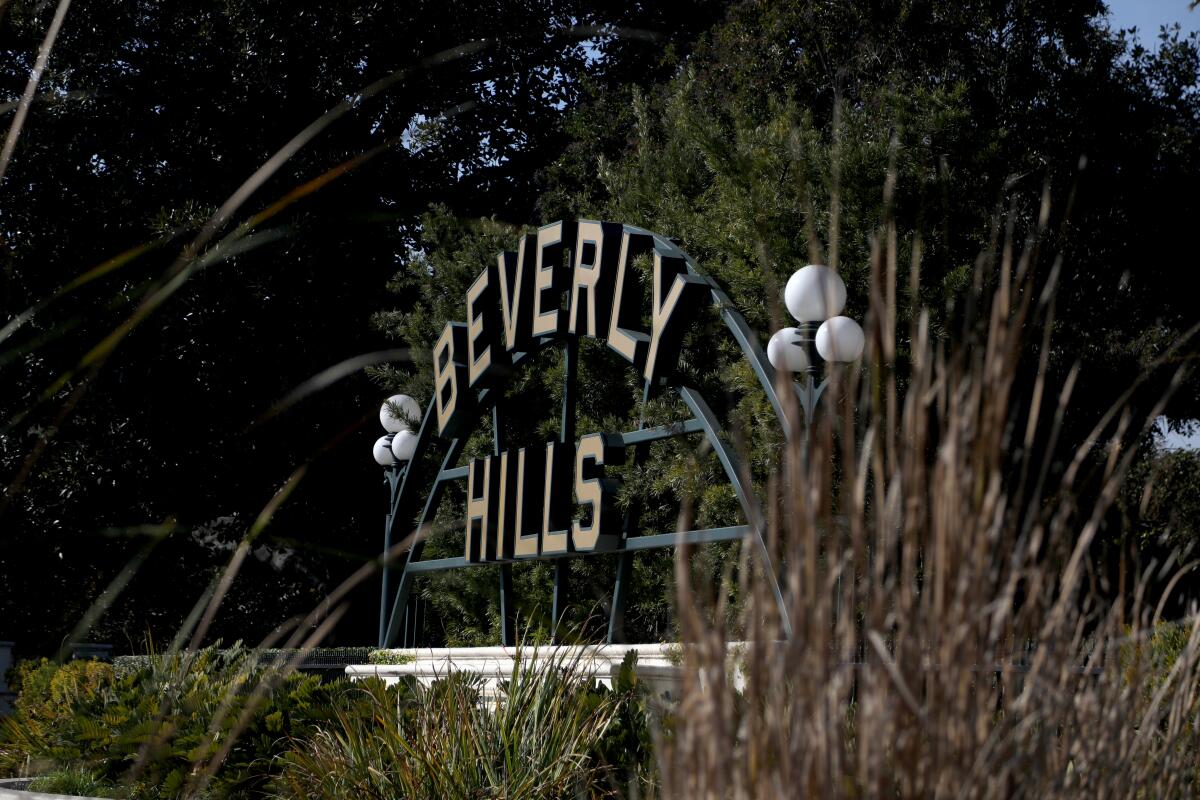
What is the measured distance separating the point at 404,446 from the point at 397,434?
35 centimetres

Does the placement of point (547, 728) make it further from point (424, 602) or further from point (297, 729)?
point (424, 602)

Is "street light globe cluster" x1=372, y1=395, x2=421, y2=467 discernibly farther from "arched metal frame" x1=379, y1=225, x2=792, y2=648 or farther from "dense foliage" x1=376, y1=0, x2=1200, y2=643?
"dense foliage" x1=376, y1=0, x2=1200, y2=643

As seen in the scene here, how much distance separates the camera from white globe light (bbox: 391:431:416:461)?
12.2m

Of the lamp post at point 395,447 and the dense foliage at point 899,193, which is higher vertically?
the dense foliage at point 899,193

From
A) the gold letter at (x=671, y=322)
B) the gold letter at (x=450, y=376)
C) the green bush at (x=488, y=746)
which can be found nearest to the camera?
the green bush at (x=488, y=746)

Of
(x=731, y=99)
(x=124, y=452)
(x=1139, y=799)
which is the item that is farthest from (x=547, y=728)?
(x=124, y=452)

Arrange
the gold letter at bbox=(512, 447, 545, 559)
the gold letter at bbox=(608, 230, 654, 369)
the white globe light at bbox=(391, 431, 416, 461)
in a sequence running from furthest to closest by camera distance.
A: the white globe light at bbox=(391, 431, 416, 461), the gold letter at bbox=(512, 447, 545, 559), the gold letter at bbox=(608, 230, 654, 369)

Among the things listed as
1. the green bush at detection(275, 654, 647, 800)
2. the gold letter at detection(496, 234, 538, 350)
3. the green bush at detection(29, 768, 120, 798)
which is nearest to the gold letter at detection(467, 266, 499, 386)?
the gold letter at detection(496, 234, 538, 350)

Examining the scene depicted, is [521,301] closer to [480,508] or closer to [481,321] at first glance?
[481,321]

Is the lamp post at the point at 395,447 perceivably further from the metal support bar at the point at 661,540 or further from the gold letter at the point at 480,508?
the gold letter at the point at 480,508

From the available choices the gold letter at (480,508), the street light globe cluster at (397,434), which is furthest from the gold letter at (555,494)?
the street light globe cluster at (397,434)

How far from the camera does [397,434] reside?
12562 millimetres

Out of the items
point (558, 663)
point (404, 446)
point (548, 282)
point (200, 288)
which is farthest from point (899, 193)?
point (200, 288)

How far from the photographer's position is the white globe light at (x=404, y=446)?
40.1ft
